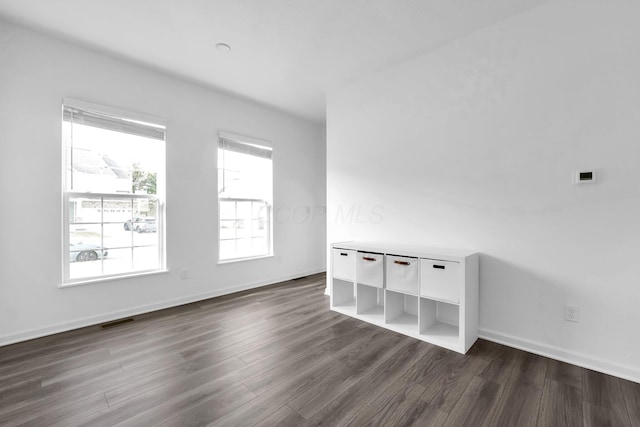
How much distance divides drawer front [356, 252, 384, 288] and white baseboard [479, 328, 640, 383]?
1023mm

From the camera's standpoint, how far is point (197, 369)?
2086mm

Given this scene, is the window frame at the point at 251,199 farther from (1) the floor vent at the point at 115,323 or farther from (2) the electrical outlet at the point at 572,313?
(2) the electrical outlet at the point at 572,313

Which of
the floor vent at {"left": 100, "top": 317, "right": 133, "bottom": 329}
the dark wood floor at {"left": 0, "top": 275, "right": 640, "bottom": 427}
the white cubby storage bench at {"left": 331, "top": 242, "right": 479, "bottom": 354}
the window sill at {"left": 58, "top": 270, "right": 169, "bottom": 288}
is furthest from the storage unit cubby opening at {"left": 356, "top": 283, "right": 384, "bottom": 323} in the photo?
the floor vent at {"left": 100, "top": 317, "right": 133, "bottom": 329}

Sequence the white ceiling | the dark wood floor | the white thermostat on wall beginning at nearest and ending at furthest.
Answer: the dark wood floor → the white thermostat on wall → the white ceiling

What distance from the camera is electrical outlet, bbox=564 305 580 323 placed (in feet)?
7.11

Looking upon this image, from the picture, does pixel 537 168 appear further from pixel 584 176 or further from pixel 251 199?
pixel 251 199

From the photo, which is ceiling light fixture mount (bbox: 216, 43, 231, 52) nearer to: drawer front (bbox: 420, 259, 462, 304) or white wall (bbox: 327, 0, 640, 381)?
white wall (bbox: 327, 0, 640, 381)

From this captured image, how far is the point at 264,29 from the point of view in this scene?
102 inches

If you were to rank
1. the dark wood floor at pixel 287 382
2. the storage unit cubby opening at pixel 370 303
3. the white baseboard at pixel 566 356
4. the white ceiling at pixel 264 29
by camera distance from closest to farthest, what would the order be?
the dark wood floor at pixel 287 382 < the white baseboard at pixel 566 356 < the white ceiling at pixel 264 29 < the storage unit cubby opening at pixel 370 303

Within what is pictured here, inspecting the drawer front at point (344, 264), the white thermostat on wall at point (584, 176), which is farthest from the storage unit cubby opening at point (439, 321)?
the white thermostat on wall at point (584, 176)

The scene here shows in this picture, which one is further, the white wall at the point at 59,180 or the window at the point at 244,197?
the window at the point at 244,197

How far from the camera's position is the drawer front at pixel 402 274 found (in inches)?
103

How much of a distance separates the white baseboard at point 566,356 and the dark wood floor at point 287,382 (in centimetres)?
7

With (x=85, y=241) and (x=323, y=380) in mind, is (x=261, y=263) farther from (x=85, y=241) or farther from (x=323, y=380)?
(x=323, y=380)
